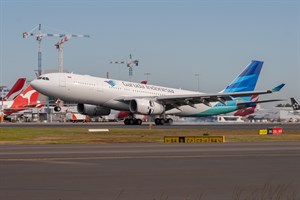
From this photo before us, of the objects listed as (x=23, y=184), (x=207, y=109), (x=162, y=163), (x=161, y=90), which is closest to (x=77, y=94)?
(x=161, y=90)

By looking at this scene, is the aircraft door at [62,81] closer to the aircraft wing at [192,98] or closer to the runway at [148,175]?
the aircraft wing at [192,98]

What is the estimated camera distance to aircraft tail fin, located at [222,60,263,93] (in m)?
86.4

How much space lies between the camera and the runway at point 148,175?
50.2 ft

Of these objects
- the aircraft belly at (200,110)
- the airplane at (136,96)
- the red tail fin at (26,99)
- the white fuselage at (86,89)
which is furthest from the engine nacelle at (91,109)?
the red tail fin at (26,99)

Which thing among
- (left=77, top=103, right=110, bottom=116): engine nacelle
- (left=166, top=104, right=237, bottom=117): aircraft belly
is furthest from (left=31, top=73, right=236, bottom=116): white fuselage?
(left=166, top=104, right=237, bottom=117): aircraft belly

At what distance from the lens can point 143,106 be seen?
73562mm

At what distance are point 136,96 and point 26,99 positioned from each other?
198ft

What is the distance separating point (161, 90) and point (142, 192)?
6520cm

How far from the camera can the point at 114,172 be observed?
20250 millimetres

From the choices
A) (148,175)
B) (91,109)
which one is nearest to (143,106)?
(91,109)

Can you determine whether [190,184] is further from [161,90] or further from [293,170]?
[161,90]

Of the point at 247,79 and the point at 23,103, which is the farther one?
the point at 23,103

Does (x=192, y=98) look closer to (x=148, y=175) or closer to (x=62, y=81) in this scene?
(x=62, y=81)

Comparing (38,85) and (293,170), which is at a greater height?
(38,85)
